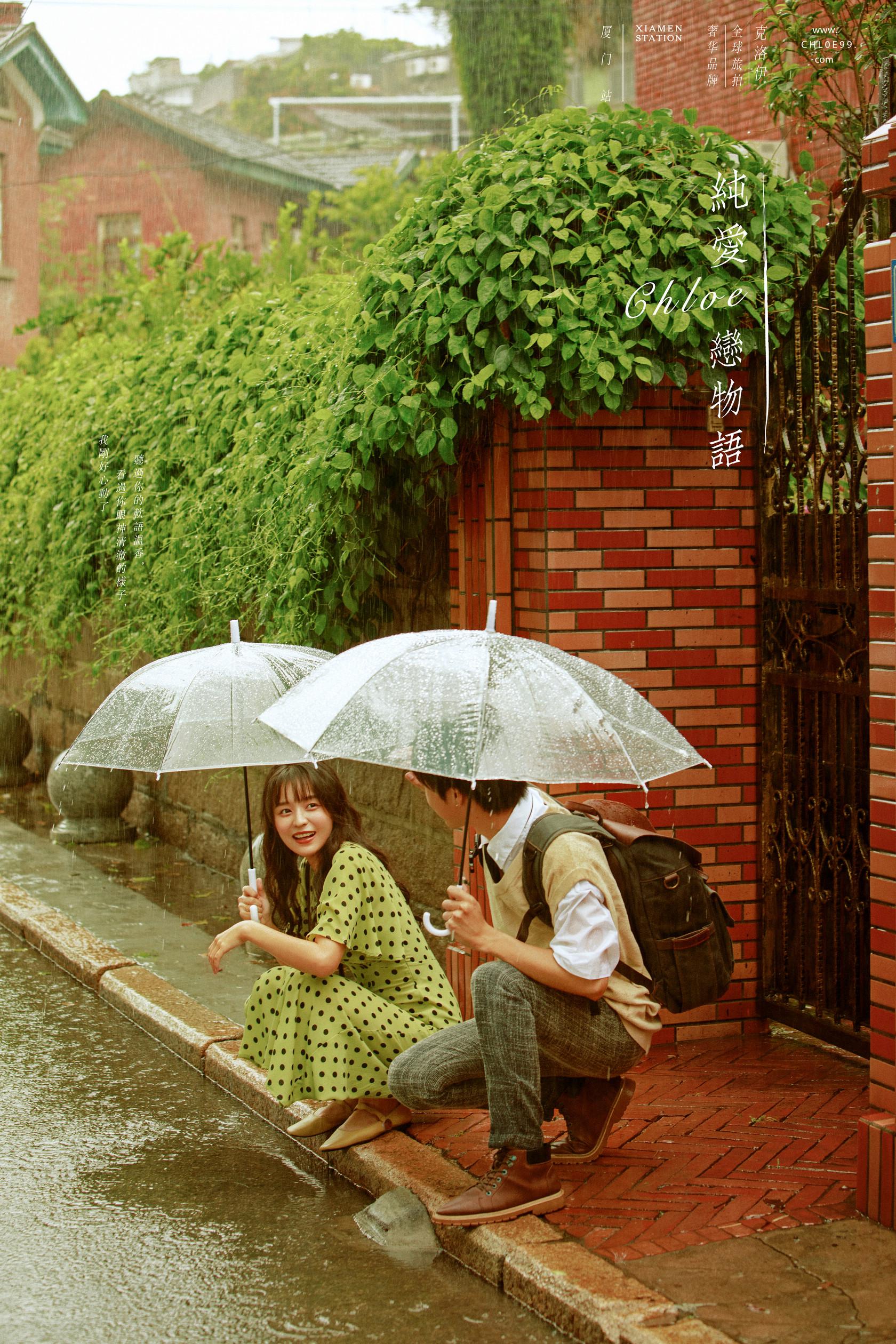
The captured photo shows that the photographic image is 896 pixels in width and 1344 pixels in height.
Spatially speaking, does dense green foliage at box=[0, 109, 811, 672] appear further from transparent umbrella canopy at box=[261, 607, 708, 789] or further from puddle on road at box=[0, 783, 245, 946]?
transparent umbrella canopy at box=[261, 607, 708, 789]

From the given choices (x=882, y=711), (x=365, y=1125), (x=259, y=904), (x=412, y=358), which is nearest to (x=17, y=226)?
(x=412, y=358)

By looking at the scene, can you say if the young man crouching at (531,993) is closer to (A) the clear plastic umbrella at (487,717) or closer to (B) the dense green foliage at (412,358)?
(A) the clear plastic umbrella at (487,717)

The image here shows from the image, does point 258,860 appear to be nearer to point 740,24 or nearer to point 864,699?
point 864,699

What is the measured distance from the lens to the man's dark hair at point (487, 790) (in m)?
3.96

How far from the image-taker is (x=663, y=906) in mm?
3979

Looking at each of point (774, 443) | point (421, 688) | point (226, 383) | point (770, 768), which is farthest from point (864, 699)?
point (226, 383)

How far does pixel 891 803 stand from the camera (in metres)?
3.84

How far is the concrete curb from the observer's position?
3.42 meters

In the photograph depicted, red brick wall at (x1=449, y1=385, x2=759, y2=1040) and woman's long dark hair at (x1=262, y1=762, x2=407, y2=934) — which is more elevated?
red brick wall at (x1=449, y1=385, x2=759, y2=1040)

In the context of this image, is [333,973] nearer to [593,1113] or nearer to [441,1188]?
[441,1188]

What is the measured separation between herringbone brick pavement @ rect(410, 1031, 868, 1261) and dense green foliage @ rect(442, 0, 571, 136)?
27719 millimetres

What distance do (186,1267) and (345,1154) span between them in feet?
2.62

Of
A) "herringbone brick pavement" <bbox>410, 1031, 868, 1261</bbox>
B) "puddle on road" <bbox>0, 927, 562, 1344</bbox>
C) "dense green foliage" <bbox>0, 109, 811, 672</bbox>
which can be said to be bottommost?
"puddle on road" <bbox>0, 927, 562, 1344</bbox>

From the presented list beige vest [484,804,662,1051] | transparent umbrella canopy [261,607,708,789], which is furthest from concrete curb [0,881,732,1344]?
transparent umbrella canopy [261,607,708,789]
